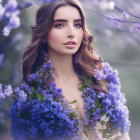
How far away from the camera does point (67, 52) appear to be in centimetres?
174

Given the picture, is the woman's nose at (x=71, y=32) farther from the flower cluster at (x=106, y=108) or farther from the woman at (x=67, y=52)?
the flower cluster at (x=106, y=108)

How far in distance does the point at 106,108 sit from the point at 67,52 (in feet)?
1.34

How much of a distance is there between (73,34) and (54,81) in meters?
0.30

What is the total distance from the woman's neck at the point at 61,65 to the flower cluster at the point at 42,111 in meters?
0.04

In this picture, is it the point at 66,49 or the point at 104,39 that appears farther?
the point at 104,39

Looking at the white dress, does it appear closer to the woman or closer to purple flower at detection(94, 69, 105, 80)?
the woman

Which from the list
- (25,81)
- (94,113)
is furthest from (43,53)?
(94,113)

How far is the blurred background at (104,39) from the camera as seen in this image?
5.91ft

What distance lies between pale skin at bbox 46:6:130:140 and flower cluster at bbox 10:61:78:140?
0.06 metres

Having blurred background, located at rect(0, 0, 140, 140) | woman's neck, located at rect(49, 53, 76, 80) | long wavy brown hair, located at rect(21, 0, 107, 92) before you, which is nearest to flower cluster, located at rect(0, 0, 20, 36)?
blurred background, located at rect(0, 0, 140, 140)

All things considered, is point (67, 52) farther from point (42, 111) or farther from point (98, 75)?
point (42, 111)

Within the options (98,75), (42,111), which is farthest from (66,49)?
(42,111)

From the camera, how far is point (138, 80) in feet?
14.8

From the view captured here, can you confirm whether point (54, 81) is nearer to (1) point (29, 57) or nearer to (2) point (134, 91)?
(1) point (29, 57)
